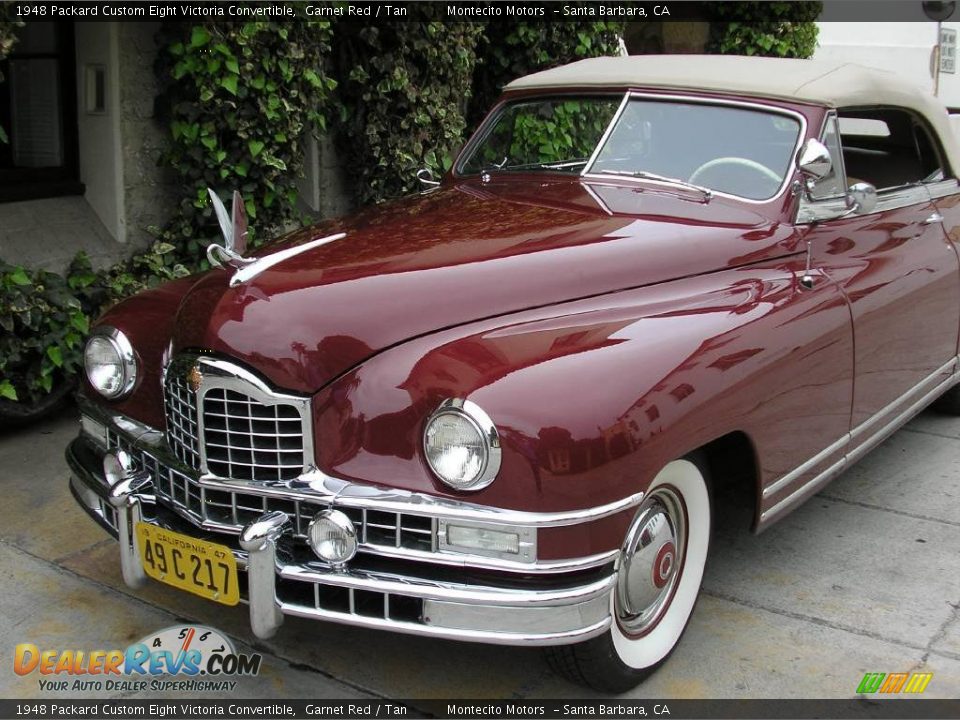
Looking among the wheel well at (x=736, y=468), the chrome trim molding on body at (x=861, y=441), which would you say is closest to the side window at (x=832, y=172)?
the chrome trim molding on body at (x=861, y=441)

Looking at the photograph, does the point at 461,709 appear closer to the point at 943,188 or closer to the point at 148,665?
the point at 148,665

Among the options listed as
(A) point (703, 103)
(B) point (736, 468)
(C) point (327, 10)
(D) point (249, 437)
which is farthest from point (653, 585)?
(C) point (327, 10)

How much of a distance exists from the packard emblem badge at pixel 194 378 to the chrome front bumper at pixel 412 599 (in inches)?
15.0

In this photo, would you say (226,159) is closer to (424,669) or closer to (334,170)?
(334,170)

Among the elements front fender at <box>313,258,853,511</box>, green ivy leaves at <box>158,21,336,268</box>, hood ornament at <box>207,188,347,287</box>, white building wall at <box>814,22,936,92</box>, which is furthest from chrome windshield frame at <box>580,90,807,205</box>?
white building wall at <box>814,22,936,92</box>

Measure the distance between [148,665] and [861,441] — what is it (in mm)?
2522

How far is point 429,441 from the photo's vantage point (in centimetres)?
244

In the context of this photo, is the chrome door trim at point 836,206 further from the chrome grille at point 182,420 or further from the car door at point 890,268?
A: the chrome grille at point 182,420

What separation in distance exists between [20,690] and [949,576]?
9.78ft

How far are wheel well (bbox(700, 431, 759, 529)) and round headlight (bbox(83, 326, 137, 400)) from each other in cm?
171

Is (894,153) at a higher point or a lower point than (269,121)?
lower

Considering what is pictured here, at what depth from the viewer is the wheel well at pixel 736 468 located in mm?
3012

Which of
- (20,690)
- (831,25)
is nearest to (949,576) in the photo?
(20,690)

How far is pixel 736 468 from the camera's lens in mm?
3156
